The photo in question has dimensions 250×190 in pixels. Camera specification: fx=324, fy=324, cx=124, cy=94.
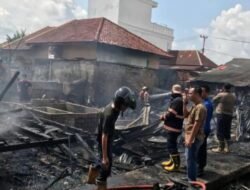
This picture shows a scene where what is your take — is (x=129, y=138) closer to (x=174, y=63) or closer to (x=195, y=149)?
(x=195, y=149)

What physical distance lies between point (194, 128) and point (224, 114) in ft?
13.0

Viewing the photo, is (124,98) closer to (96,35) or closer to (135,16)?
(96,35)

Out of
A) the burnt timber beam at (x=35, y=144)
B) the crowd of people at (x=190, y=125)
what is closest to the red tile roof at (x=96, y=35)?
the burnt timber beam at (x=35, y=144)

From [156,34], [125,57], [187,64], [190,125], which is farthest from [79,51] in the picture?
[156,34]

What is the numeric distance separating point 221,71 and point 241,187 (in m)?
12.4

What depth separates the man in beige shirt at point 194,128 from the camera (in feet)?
17.9

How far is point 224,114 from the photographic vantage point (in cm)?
907

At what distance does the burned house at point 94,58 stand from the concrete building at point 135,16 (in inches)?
639

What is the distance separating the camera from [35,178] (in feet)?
22.8

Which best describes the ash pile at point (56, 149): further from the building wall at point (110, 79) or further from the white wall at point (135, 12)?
the white wall at point (135, 12)

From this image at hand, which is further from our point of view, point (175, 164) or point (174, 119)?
point (175, 164)

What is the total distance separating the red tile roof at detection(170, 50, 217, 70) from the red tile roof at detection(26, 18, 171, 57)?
9.72 m

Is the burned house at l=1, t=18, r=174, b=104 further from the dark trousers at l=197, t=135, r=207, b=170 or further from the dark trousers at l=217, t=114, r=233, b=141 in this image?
the dark trousers at l=197, t=135, r=207, b=170

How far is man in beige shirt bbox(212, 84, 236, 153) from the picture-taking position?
9000 mm
